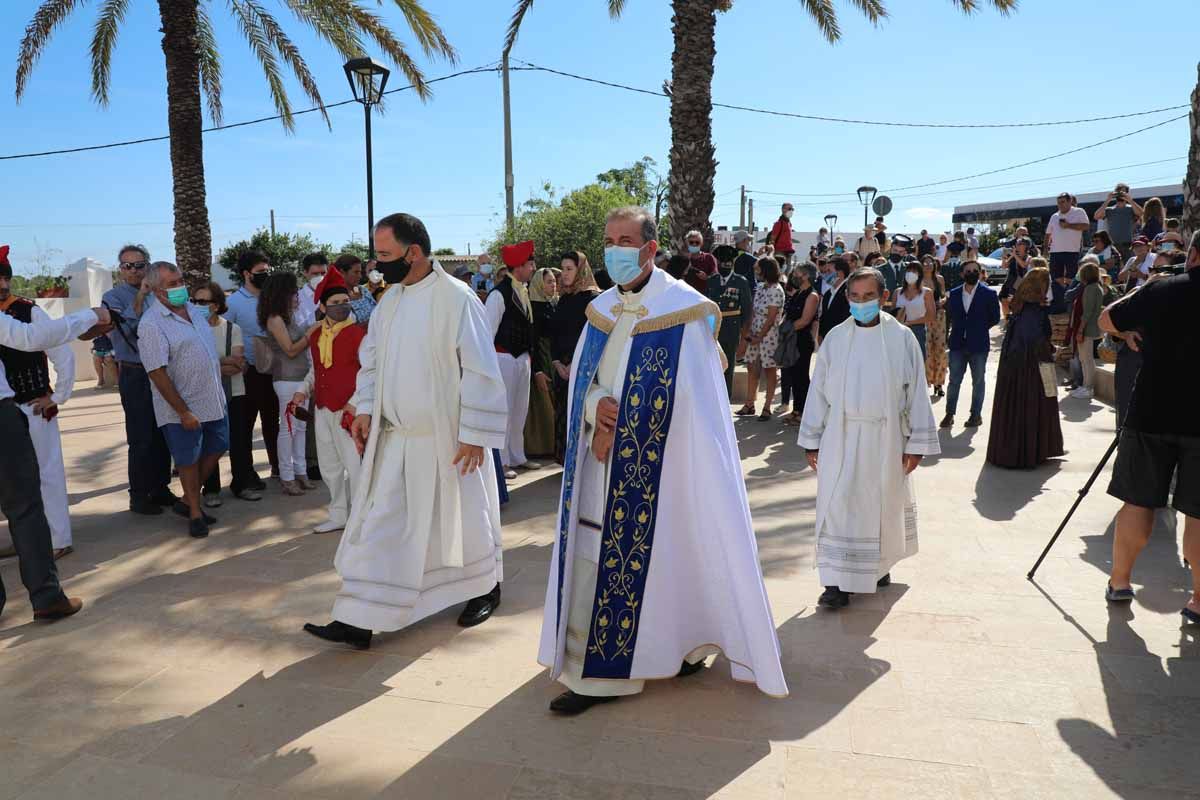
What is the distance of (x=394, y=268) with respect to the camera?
4512mm

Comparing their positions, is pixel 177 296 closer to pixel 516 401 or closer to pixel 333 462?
pixel 333 462

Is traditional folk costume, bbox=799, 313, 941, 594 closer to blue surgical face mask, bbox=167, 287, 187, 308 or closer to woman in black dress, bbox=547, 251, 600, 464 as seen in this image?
woman in black dress, bbox=547, 251, 600, 464

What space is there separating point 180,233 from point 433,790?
12.3 meters

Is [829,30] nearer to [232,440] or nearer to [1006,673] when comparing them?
[232,440]

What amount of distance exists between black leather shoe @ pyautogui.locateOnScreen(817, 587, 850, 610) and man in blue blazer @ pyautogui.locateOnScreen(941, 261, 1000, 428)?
19.7 feet

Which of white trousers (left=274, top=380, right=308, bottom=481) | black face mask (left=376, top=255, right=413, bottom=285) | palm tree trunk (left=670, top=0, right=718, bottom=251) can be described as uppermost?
palm tree trunk (left=670, top=0, right=718, bottom=251)

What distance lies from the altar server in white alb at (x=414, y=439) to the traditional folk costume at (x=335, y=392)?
66.0 inches

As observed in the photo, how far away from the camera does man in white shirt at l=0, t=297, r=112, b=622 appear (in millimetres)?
4664

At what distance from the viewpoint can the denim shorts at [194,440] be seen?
21.1 feet

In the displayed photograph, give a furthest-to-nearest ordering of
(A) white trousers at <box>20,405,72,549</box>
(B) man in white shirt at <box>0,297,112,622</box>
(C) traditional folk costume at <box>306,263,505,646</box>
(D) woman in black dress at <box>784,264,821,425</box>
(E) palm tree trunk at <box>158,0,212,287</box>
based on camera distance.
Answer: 1. (E) palm tree trunk at <box>158,0,212,287</box>
2. (D) woman in black dress at <box>784,264,821,425</box>
3. (A) white trousers at <box>20,405,72,549</box>
4. (B) man in white shirt at <box>0,297,112,622</box>
5. (C) traditional folk costume at <box>306,263,505,646</box>

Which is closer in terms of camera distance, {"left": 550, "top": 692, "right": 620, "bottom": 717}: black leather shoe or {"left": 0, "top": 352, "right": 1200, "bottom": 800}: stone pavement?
{"left": 0, "top": 352, "right": 1200, "bottom": 800}: stone pavement

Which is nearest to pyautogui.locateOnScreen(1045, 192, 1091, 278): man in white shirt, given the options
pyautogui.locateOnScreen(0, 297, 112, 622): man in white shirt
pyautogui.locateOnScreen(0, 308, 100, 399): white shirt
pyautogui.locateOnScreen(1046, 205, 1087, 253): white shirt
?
pyautogui.locateOnScreen(1046, 205, 1087, 253): white shirt

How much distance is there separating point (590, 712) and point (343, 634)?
4.65 feet

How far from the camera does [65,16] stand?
14.7m
